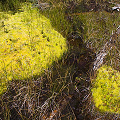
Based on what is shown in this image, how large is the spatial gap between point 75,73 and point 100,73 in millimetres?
494

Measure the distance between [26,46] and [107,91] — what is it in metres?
1.91

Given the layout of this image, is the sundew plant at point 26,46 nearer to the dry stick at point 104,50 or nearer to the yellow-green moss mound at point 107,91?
the dry stick at point 104,50

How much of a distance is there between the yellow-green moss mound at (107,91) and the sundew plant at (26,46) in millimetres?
1069

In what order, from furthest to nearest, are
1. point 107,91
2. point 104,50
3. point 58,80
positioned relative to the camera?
point 104,50
point 58,80
point 107,91

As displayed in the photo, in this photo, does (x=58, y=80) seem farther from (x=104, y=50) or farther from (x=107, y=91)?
(x=104, y=50)

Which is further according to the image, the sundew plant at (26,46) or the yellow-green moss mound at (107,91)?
the sundew plant at (26,46)

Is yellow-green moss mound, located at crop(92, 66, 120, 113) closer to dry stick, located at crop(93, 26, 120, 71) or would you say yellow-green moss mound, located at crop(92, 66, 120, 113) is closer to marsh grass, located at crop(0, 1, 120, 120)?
marsh grass, located at crop(0, 1, 120, 120)

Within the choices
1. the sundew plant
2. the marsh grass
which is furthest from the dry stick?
the sundew plant

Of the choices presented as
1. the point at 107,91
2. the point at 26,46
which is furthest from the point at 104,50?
the point at 26,46

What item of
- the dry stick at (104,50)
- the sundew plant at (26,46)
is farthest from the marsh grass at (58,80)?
the dry stick at (104,50)

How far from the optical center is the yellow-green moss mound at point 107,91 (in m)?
2.25

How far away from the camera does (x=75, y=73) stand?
279cm

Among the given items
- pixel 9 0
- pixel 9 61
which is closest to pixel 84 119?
pixel 9 61

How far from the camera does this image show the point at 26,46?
3.04m
